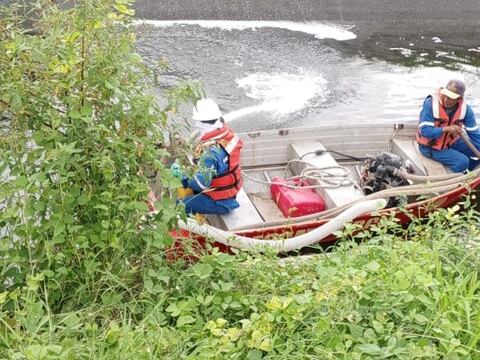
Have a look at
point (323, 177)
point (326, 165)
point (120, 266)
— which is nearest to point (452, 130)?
point (326, 165)

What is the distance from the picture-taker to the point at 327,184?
679 cm

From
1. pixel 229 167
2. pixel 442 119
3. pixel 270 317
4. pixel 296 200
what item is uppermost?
pixel 270 317

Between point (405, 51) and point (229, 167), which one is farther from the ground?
point (229, 167)

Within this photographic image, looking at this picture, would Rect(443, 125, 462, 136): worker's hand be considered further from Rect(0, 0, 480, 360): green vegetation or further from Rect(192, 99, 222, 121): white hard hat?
Rect(0, 0, 480, 360): green vegetation

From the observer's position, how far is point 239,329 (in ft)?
10.2

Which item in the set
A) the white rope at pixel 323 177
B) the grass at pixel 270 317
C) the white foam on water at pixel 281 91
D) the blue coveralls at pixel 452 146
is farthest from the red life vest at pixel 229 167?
the white foam on water at pixel 281 91

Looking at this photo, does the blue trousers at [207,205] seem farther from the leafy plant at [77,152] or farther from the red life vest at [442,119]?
the red life vest at [442,119]

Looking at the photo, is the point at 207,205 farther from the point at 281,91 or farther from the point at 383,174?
the point at 281,91

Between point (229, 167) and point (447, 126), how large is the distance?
3.10 meters

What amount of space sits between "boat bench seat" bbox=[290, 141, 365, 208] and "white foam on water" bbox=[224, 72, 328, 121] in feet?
12.3

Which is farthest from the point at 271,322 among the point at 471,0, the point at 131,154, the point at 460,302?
the point at 471,0

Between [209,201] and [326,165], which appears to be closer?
[209,201]

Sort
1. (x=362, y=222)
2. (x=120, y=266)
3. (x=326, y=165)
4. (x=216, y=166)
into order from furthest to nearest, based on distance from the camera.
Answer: (x=326, y=165) < (x=362, y=222) < (x=216, y=166) < (x=120, y=266)

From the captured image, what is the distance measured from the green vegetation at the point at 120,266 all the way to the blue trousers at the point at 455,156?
4.18 meters
